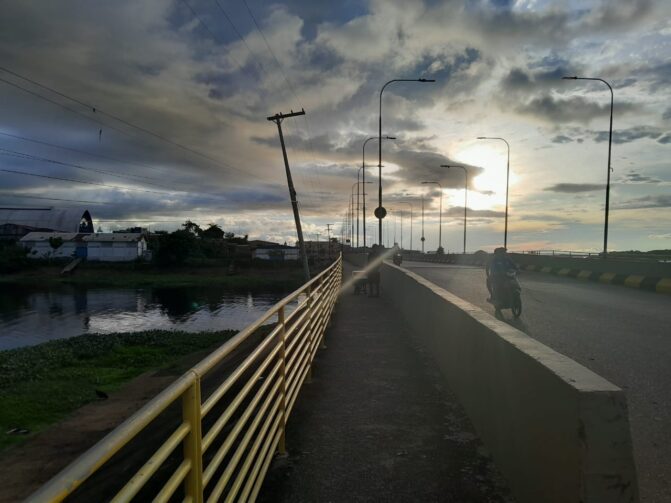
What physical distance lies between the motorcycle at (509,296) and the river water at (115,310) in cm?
2432

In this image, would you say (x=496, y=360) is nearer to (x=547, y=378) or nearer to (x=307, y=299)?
(x=547, y=378)

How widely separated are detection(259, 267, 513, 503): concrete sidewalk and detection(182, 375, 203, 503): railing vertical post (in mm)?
1675

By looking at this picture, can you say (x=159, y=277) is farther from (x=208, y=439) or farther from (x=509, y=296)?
(x=208, y=439)

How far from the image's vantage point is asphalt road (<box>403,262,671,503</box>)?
163 inches

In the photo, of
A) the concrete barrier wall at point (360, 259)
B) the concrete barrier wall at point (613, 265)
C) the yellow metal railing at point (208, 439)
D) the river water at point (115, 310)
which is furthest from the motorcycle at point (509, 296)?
the river water at point (115, 310)

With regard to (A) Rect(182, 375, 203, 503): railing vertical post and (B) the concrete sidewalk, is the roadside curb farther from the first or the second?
(A) Rect(182, 375, 203, 503): railing vertical post

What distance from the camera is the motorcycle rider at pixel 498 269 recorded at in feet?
38.4

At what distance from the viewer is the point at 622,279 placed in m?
20.5

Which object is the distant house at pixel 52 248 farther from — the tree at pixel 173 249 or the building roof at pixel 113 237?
the tree at pixel 173 249

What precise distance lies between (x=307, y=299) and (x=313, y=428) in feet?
5.71

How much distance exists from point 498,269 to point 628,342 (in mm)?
3784

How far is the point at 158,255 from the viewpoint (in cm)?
8281

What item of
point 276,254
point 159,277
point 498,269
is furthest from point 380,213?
point 276,254

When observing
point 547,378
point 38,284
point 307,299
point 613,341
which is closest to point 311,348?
point 307,299
